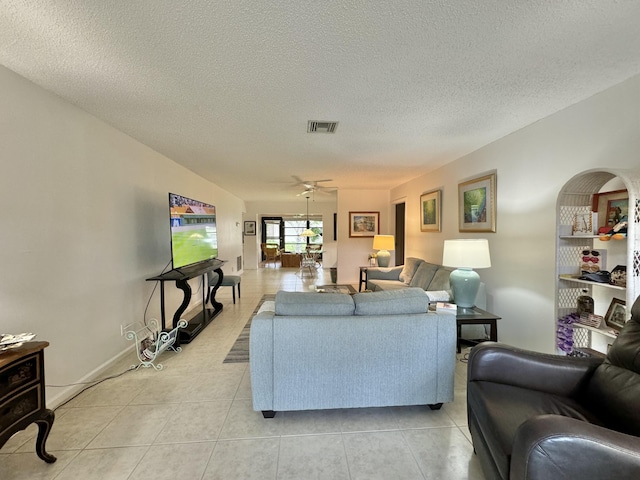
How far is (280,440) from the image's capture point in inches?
70.4

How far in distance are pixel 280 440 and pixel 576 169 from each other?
2.98 meters

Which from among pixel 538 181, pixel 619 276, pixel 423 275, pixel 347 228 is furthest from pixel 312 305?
pixel 347 228

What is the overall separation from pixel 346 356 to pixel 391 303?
0.48m

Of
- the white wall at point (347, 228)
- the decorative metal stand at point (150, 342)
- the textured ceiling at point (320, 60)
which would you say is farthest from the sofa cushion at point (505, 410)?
the white wall at point (347, 228)

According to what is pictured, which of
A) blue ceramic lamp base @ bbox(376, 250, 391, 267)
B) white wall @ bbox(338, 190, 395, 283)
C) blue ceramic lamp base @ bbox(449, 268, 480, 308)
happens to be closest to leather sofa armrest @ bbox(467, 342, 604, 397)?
blue ceramic lamp base @ bbox(449, 268, 480, 308)

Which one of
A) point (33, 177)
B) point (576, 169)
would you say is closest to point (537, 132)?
point (576, 169)

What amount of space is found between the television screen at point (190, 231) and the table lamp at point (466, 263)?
2.98 meters

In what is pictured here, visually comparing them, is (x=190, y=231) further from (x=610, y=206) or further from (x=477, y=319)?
(x=610, y=206)

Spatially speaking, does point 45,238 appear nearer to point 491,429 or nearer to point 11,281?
point 11,281

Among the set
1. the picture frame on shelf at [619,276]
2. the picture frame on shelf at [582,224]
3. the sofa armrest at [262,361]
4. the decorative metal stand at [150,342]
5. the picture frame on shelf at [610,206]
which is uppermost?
the picture frame on shelf at [610,206]

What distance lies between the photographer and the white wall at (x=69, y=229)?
1866 millimetres

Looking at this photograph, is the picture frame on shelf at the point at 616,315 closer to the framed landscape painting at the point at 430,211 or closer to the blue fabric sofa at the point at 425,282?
the blue fabric sofa at the point at 425,282

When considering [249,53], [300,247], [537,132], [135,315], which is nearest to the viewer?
[249,53]

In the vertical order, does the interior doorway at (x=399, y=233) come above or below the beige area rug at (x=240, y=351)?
above
